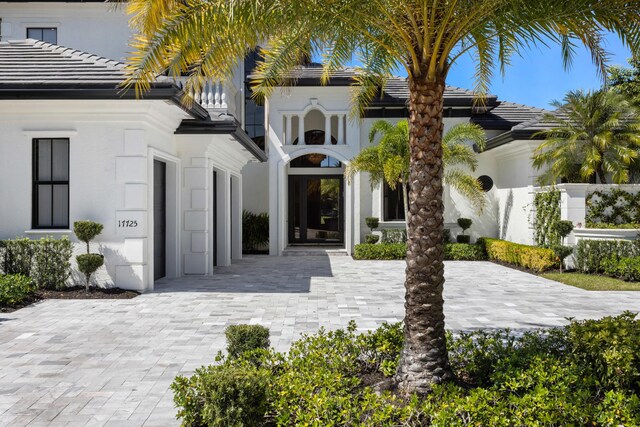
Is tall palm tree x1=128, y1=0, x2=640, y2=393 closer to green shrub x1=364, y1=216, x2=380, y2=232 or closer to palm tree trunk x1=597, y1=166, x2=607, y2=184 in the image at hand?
palm tree trunk x1=597, y1=166, x2=607, y2=184

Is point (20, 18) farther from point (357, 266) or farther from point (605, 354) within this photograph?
point (605, 354)

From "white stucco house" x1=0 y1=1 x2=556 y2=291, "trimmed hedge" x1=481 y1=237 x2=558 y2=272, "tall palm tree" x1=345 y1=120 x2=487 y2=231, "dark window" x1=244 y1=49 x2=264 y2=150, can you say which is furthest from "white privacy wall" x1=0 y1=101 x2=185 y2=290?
"dark window" x1=244 y1=49 x2=264 y2=150

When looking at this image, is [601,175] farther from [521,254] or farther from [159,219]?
[159,219]

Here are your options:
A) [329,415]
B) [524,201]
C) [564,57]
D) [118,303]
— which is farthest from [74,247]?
[524,201]

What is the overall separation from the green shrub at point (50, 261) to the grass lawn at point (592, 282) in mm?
11937

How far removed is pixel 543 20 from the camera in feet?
16.3

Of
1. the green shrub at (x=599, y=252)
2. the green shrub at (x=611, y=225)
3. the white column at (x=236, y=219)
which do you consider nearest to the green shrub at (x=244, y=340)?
the green shrub at (x=599, y=252)

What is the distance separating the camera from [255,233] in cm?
2269

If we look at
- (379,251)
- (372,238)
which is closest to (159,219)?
(379,251)

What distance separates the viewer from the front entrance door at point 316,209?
23797 mm

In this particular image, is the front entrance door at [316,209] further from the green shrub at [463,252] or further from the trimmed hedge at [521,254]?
the trimmed hedge at [521,254]

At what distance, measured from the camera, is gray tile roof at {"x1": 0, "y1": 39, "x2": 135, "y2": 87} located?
1082 cm

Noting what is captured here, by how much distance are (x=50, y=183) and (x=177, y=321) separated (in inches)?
203

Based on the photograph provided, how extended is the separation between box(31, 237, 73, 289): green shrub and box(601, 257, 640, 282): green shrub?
13.3 meters
